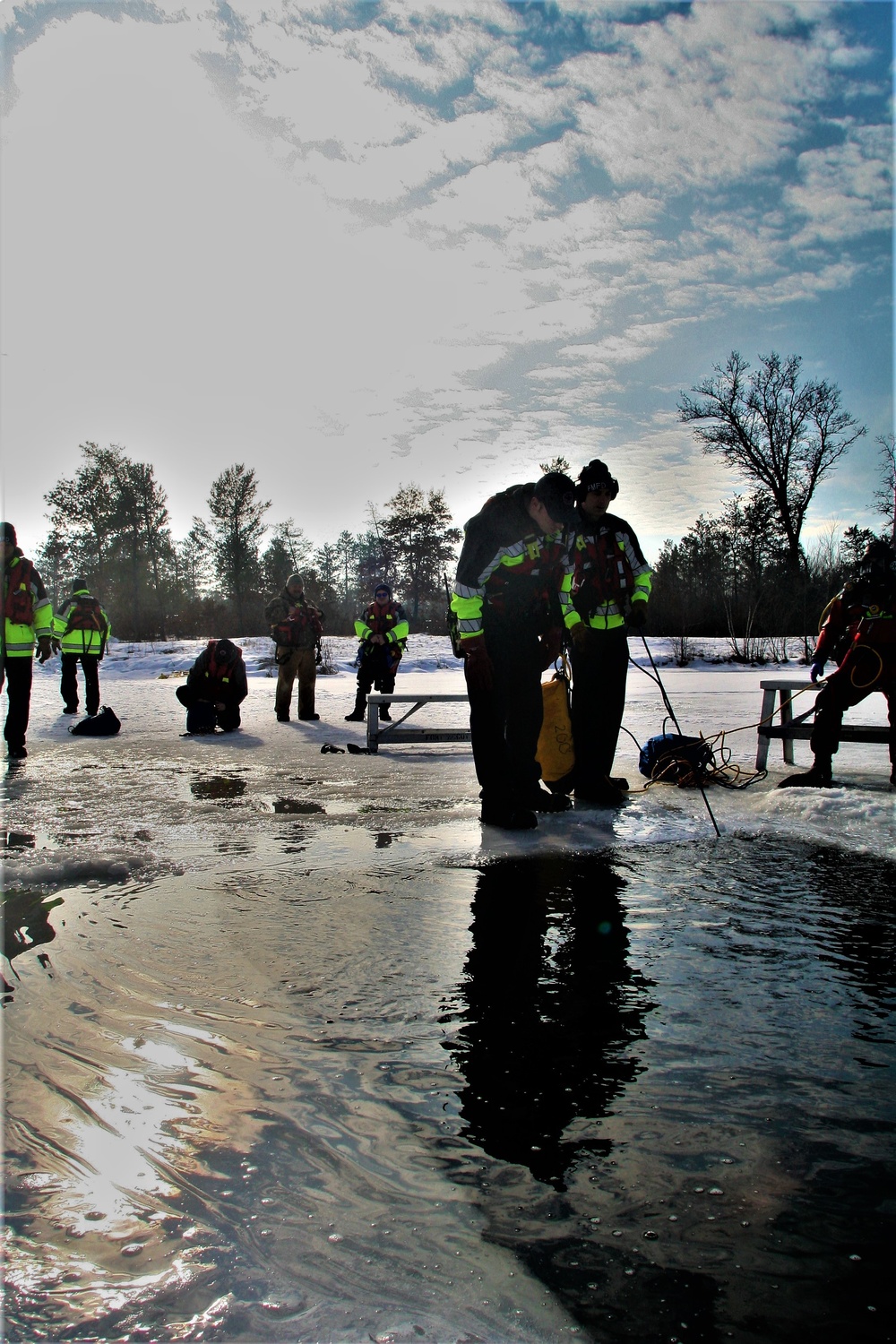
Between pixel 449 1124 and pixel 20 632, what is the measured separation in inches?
311

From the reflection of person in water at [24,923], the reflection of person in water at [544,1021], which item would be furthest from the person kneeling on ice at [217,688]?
the reflection of person in water at [544,1021]

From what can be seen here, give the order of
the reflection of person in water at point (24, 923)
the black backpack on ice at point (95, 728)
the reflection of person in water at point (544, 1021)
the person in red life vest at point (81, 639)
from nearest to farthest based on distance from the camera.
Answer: the reflection of person in water at point (544, 1021), the reflection of person in water at point (24, 923), the black backpack on ice at point (95, 728), the person in red life vest at point (81, 639)

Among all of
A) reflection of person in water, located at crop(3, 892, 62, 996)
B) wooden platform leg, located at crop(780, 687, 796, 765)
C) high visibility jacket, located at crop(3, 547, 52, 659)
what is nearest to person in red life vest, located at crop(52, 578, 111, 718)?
high visibility jacket, located at crop(3, 547, 52, 659)

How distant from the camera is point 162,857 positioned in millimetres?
3748

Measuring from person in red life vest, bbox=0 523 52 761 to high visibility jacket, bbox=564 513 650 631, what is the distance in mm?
5263

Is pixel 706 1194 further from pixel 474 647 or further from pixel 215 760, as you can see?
pixel 215 760

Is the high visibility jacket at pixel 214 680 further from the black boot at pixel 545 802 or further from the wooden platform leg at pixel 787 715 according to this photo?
the wooden platform leg at pixel 787 715

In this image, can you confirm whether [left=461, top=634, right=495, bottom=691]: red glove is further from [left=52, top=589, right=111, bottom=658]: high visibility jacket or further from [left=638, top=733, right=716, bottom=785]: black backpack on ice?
[left=52, top=589, right=111, bottom=658]: high visibility jacket

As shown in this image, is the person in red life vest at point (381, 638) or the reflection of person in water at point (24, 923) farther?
the person in red life vest at point (381, 638)

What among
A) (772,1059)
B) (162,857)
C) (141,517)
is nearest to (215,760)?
(162,857)

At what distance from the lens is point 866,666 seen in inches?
213

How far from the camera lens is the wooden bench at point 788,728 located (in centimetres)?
555

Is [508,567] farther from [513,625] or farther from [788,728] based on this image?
[788,728]

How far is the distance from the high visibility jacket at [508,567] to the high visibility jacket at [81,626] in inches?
330
